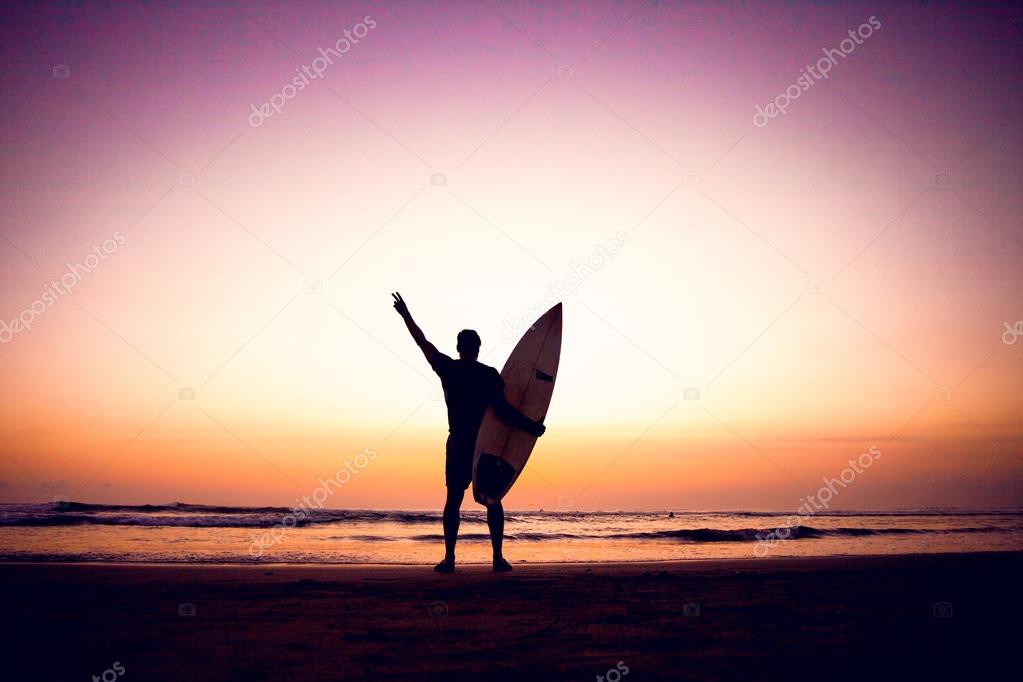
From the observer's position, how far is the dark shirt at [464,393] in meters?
6.70

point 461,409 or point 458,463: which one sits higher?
point 461,409

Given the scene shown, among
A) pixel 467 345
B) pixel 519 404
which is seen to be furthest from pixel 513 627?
pixel 519 404

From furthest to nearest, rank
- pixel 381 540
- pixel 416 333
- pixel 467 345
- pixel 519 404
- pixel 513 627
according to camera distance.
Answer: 1. pixel 381 540
2. pixel 519 404
3. pixel 467 345
4. pixel 416 333
5. pixel 513 627

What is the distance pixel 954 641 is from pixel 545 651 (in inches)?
77.9

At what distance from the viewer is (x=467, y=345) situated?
6.82 metres

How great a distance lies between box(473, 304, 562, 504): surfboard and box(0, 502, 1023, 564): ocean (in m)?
3.46

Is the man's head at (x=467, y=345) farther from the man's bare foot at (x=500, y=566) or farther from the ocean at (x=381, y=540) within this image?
the ocean at (x=381, y=540)

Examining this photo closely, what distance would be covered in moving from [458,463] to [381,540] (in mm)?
9521

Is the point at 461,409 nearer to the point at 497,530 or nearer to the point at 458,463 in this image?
the point at 458,463

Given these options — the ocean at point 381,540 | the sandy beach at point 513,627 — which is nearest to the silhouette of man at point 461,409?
the sandy beach at point 513,627

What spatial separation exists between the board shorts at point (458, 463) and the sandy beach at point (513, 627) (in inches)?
35.1

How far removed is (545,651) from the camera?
3.30 meters

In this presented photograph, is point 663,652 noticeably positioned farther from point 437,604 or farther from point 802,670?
point 437,604

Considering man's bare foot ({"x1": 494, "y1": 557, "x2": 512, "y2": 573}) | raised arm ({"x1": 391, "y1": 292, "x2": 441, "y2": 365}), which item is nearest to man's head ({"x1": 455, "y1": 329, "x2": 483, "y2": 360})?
raised arm ({"x1": 391, "y1": 292, "x2": 441, "y2": 365})
